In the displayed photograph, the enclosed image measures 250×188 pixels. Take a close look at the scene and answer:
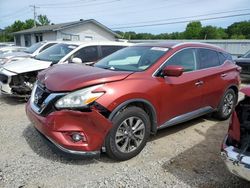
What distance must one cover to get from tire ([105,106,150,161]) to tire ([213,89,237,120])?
7.31 ft

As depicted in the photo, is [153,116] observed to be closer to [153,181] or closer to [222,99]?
[153,181]

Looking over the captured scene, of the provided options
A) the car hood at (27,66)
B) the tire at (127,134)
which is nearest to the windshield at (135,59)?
the tire at (127,134)

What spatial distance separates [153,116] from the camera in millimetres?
4086

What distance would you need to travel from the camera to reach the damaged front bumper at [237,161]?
8.90ft

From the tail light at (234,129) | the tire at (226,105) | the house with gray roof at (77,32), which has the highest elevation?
the house with gray roof at (77,32)

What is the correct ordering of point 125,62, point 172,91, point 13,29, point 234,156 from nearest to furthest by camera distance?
point 234,156, point 172,91, point 125,62, point 13,29

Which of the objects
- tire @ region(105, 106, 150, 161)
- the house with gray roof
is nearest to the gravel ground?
tire @ region(105, 106, 150, 161)

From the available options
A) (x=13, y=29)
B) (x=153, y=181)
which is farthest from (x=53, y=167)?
(x=13, y=29)

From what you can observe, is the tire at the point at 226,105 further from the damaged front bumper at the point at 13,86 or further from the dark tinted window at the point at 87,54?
the damaged front bumper at the point at 13,86

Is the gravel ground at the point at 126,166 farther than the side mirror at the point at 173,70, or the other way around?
the side mirror at the point at 173,70

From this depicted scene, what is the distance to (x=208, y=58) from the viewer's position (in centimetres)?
528

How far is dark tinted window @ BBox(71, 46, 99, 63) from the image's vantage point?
24.7ft

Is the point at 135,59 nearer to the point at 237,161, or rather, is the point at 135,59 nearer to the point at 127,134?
the point at 127,134

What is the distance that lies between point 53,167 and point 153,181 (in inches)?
51.6
